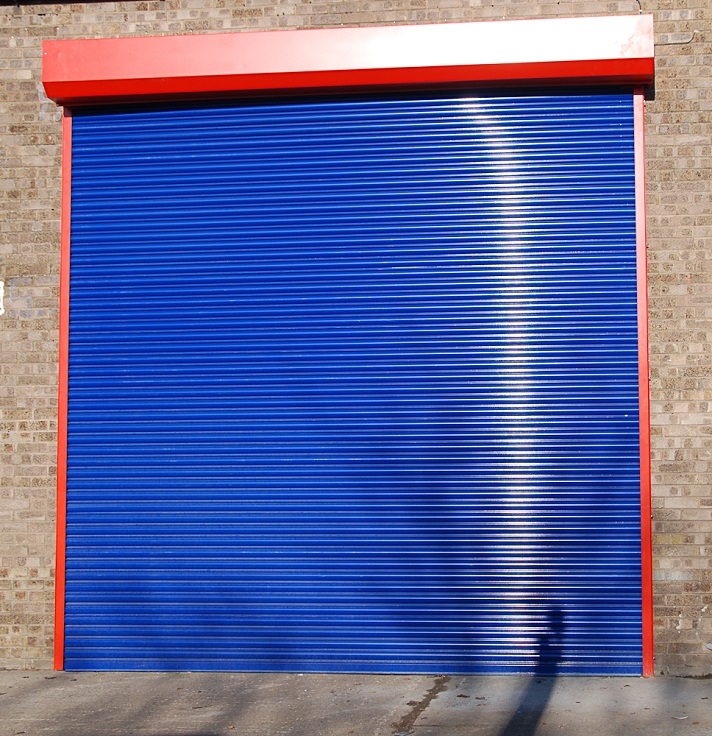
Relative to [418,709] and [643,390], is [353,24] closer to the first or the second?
[643,390]

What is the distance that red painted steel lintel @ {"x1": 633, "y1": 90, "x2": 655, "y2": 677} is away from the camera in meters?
6.76

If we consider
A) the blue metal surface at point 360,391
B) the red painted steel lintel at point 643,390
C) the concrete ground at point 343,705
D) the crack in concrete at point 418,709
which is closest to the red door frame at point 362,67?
the red painted steel lintel at point 643,390

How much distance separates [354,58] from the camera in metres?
7.07

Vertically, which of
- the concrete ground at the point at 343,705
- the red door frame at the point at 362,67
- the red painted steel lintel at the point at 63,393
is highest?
the red door frame at the point at 362,67

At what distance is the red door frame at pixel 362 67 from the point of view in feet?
Result: 22.7

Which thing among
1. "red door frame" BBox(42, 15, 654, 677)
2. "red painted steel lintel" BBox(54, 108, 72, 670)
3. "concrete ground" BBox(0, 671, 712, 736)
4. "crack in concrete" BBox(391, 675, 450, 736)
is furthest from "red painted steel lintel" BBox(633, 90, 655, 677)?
"red painted steel lintel" BBox(54, 108, 72, 670)

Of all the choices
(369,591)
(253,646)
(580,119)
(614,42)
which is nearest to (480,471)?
(369,591)

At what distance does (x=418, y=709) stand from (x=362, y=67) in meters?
4.91

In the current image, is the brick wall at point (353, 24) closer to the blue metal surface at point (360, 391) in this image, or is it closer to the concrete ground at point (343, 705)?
the blue metal surface at point (360, 391)

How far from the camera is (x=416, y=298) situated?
7133mm

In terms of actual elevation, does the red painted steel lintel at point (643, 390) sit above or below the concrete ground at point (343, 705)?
above

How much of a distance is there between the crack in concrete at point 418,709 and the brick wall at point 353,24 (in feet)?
5.62

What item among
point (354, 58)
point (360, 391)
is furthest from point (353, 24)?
point (360, 391)

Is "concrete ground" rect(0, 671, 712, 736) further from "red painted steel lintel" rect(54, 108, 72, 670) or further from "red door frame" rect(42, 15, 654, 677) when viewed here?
"red door frame" rect(42, 15, 654, 677)
